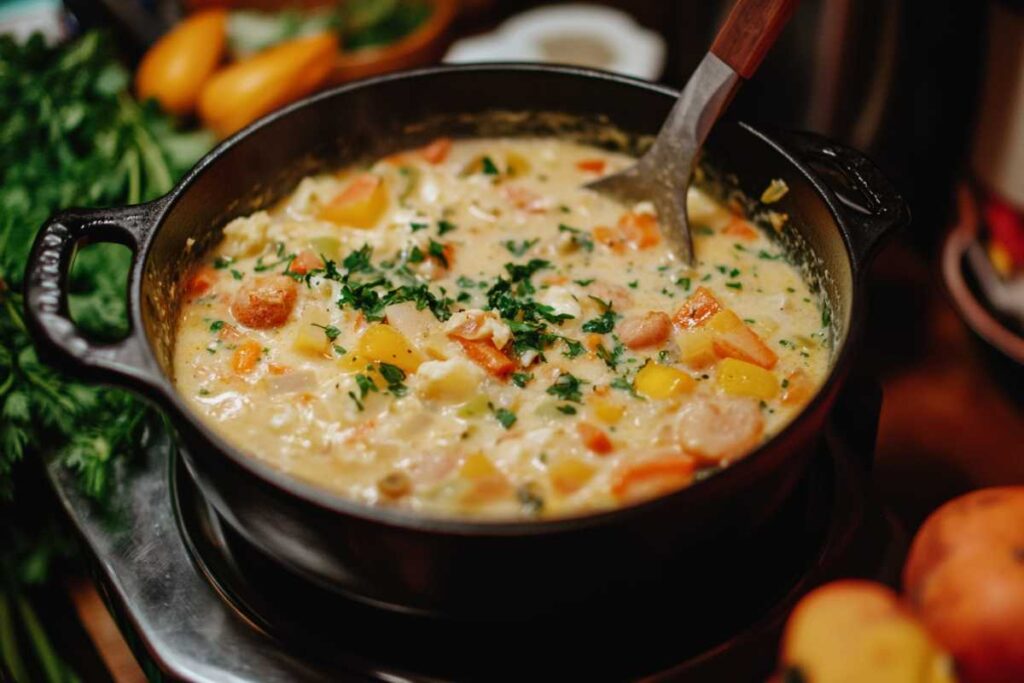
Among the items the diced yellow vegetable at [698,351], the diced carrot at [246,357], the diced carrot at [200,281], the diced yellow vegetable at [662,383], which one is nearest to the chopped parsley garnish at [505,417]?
the diced yellow vegetable at [662,383]

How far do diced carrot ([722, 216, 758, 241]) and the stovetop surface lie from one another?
19.1 inches

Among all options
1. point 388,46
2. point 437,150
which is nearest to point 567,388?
point 437,150

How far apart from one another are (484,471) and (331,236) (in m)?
0.76

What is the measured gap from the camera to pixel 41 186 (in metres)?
2.29

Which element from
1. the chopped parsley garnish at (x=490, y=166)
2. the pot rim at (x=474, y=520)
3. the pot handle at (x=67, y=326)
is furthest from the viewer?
the chopped parsley garnish at (x=490, y=166)

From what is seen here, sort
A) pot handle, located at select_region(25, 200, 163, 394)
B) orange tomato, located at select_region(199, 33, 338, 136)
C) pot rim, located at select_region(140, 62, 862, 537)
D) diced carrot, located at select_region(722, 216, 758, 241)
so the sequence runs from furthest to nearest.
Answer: orange tomato, located at select_region(199, 33, 338, 136), diced carrot, located at select_region(722, 216, 758, 241), pot handle, located at select_region(25, 200, 163, 394), pot rim, located at select_region(140, 62, 862, 537)

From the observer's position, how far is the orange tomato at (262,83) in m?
2.63

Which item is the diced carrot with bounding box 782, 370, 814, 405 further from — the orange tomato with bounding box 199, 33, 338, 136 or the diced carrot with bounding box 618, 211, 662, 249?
the orange tomato with bounding box 199, 33, 338, 136

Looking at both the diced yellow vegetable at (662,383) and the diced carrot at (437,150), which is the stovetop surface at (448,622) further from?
the diced carrot at (437,150)

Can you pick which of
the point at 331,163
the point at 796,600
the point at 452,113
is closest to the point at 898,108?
the point at 452,113

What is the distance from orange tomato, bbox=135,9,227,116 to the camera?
2.71 meters

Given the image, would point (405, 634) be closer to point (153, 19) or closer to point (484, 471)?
point (484, 471)

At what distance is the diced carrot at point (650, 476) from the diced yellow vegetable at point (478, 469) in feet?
0.61

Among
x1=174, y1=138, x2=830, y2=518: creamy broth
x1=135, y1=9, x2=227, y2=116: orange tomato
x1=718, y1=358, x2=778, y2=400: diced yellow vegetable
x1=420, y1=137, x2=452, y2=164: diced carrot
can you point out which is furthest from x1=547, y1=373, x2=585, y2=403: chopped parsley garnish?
x1=135, y1=9, x2=227, y2=116: orange tomato
